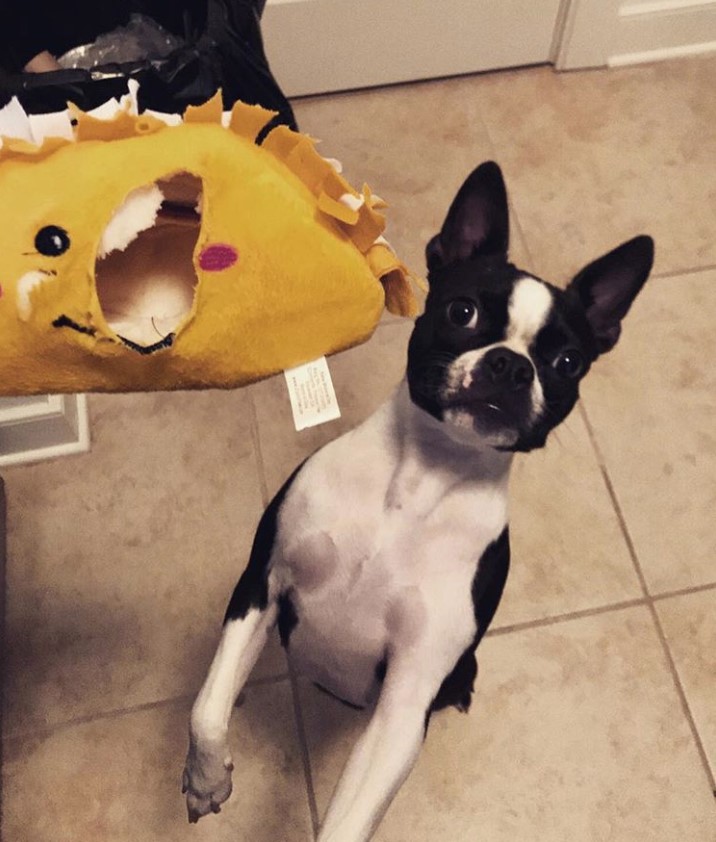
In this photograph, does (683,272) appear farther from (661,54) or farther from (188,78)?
(188,78)

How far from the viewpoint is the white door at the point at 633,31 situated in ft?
6.93

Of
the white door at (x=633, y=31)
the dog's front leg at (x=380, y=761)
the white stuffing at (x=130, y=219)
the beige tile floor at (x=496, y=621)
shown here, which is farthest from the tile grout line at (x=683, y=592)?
the white door at (x=633, y=31)

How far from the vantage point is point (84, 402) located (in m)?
1.79

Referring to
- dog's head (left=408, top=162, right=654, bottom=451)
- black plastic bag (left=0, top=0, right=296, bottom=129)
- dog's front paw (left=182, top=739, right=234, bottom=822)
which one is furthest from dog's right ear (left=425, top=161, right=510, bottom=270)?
dog's front paw (left=182, top=739, right=234, bottom=822)

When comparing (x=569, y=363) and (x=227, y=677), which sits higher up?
(x=569, y=363)

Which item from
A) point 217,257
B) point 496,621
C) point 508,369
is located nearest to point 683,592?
point 496,621

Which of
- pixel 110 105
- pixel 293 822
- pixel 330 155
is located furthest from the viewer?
pixel 330 155

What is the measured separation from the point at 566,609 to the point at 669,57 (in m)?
1.51

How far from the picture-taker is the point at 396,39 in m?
2.12

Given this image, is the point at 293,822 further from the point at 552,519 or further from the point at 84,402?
the point at 84,402

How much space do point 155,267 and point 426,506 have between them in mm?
439

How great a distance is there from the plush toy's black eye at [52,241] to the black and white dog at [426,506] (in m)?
0.44

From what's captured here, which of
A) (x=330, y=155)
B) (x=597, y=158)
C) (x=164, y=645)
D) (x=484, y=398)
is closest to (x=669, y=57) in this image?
(x=597, y=158)

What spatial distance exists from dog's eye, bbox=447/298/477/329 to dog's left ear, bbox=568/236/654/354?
0.50 ft
